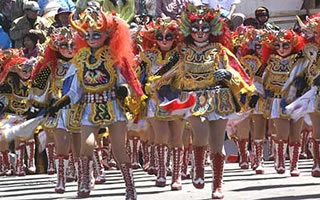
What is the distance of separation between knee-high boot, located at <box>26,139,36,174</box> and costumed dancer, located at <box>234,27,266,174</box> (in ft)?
11.5

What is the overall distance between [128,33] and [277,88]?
398cm

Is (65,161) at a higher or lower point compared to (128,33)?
lower

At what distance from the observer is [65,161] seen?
42.8 feet

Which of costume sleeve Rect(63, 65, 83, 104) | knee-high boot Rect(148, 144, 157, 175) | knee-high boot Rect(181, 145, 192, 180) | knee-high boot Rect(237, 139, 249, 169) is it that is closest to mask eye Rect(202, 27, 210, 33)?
costume sleeve Rect(63, 65, 83, 104)

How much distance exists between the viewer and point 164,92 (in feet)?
40.5

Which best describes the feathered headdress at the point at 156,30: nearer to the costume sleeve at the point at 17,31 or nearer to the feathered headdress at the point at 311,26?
Result: the feathered headdress at the point at 311,26

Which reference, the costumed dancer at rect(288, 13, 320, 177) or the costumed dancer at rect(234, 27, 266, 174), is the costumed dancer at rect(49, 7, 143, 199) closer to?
the costumed dancer at rect(288, 13, 320, 177)

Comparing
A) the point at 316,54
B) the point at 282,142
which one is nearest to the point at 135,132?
the point at 282,142

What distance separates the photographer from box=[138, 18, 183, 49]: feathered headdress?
1348cm

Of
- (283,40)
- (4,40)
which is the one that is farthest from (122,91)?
(4,40)

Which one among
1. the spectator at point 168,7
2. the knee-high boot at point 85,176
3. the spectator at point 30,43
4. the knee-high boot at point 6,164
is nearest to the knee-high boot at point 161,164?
the knee-high boot at point 85,176

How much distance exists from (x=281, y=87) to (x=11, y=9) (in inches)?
258

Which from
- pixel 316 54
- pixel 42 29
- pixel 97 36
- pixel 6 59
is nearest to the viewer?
pixel 97 36

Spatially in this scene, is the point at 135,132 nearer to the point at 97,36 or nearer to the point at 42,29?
the point at 42,29
